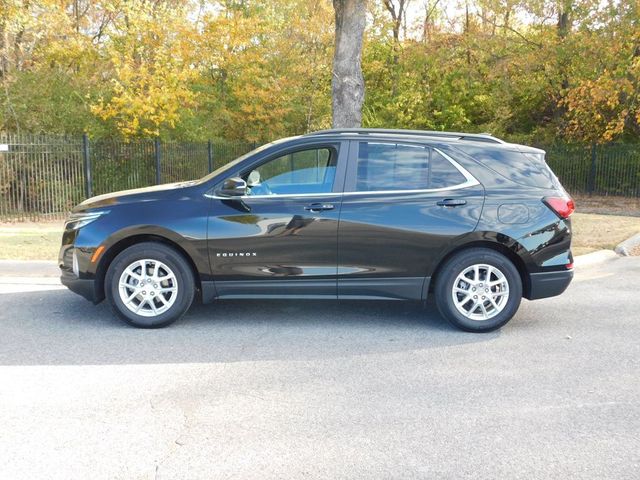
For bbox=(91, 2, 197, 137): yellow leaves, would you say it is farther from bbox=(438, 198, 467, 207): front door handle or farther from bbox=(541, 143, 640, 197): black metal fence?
bbox=(438, 198, 467, 207): front door handle

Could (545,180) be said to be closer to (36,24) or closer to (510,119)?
(36,24)

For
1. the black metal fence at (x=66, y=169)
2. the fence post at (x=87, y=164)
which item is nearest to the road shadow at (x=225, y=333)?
the fence post at (x=87, y=164)

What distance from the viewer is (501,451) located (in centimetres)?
369

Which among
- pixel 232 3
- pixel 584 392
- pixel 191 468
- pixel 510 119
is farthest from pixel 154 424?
pixel 232 3

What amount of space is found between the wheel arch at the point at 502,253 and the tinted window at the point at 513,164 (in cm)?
63

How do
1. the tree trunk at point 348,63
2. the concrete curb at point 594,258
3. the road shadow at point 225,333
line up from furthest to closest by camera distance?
the tree trunk at point 348,63, the concrete curb at point 594,258, the road shadow at point 225,333

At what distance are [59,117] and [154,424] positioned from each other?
60.5 feet

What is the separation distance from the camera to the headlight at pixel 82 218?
6.26 meters

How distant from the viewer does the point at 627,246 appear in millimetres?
10953

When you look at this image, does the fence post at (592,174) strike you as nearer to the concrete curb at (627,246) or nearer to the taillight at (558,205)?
the concrete curb at (627,246)

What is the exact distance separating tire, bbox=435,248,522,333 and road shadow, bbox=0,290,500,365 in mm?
162

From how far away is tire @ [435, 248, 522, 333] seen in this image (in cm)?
614

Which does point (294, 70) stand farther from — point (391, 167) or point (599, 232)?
point (391, 167)

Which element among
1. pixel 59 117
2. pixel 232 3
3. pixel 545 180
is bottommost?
pixel 545 180
